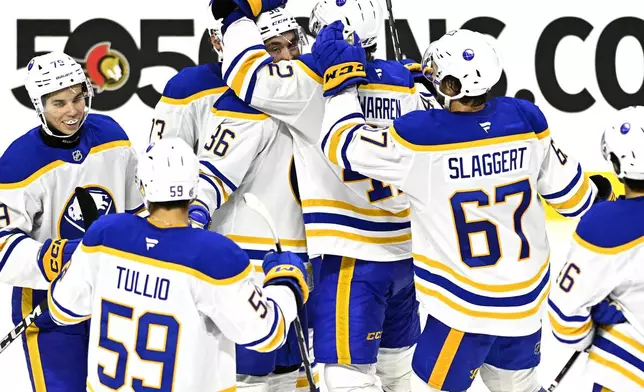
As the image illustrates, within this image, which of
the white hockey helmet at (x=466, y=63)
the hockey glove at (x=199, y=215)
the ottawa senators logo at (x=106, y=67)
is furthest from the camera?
the ottawa senators logo at (x=106, y=67)

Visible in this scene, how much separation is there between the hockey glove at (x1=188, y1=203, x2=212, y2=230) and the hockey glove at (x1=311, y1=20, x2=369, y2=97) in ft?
1.63

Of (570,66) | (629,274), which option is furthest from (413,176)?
(570,66)

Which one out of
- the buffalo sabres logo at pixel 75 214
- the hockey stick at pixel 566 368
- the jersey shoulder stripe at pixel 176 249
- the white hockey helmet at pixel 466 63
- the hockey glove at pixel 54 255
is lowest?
the hockey stick at pixel 566 368

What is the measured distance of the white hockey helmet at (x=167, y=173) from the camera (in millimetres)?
2646

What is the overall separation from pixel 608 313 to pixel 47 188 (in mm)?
1602

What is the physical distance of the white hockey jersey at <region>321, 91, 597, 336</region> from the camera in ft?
10.2

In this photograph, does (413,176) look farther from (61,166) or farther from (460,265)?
(61,166)

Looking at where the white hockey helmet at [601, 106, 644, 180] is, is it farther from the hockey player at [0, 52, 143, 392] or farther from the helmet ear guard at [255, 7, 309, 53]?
the hockey player at [0, 52, 143, 392]

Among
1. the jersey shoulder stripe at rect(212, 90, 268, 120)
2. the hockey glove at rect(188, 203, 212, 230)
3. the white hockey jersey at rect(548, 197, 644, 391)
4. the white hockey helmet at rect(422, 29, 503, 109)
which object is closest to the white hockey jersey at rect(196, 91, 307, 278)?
the jersey shoulder stripe at rect(212, 90, 268, 120)

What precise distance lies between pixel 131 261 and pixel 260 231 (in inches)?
42.0

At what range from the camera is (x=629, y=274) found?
263 cm

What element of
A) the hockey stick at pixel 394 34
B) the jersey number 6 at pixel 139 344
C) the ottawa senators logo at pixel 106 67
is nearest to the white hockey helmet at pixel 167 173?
the jersey number 6 at pixel 139 344

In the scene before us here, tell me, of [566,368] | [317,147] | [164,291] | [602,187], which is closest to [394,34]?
[317,147]

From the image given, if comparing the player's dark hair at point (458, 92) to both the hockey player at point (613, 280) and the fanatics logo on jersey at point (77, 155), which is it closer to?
the hockey player at point (613, 280)
